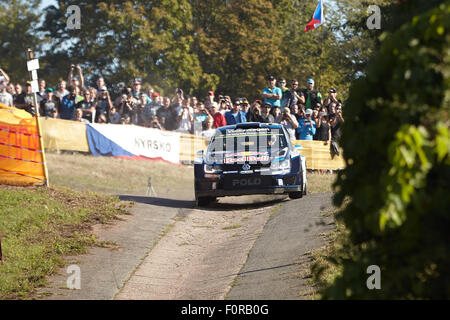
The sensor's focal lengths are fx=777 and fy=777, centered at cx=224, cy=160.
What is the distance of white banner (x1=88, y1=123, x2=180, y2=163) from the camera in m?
25.2

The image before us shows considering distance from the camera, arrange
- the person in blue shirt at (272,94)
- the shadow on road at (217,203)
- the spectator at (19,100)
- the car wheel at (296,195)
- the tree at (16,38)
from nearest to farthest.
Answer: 1. the car wheel at (296,195)
2. the shadow on road at (217,203)
3. the person in blue shirt at (272,94)
4. the spectator at (19,100)
5. the tree at (16,38)

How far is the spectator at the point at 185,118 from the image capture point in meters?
26.6

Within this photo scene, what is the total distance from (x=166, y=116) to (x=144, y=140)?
141 cm

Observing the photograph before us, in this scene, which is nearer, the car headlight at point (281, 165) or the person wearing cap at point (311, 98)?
the car headlight at point (281, 165)

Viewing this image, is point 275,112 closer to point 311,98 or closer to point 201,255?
point 311,98

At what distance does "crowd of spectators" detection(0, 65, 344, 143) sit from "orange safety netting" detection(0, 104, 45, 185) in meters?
5.76

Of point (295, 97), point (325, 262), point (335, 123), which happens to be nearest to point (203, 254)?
point (325, 262)

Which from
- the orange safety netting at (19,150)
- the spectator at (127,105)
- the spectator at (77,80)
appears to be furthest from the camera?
the spectator at (127,105)

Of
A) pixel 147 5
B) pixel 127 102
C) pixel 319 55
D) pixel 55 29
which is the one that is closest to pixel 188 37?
pixel 147 5

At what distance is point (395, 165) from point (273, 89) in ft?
64.2

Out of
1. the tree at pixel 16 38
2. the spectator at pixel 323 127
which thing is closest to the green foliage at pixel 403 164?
the spectator at pixel 323 127

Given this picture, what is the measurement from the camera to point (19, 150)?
17.0 m

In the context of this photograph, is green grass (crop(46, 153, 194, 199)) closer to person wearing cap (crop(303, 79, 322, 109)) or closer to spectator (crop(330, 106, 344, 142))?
person wearing cap (crop(303, 79, 322, 109))

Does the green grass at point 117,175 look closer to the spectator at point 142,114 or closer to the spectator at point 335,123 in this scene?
the spectator at point 142,114
